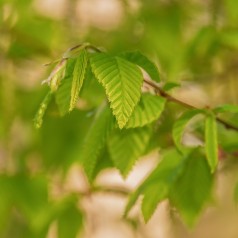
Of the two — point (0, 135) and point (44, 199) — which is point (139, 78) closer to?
point (44, 199)

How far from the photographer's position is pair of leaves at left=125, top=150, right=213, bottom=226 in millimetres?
1033

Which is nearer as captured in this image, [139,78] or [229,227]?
[139,78]

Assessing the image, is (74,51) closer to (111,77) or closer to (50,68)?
(111,77)

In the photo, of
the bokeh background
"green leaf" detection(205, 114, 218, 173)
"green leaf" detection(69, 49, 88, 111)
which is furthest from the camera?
the bokeh background

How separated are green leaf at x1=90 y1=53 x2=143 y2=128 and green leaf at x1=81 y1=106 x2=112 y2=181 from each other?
0.47 feet

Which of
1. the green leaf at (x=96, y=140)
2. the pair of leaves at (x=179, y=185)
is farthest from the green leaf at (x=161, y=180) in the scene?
the green leaf at (x=96, y=140)

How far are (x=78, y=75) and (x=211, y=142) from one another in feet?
0.81

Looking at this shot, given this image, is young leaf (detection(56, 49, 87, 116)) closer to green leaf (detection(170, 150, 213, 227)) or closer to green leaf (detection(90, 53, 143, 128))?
green leaf (detection(90, 53, 143, 128))

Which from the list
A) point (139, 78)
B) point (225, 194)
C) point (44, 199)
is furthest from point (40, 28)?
point (225, 194)

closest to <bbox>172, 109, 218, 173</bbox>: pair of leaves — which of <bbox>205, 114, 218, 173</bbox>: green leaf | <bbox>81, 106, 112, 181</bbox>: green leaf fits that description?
<bbox>205, 114, 218, 173</bbox>: green leaf

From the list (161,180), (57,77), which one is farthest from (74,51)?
(161,180)

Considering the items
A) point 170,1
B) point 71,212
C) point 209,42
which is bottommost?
point 71,212

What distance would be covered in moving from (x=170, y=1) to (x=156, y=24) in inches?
3.7

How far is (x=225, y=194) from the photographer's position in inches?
106
